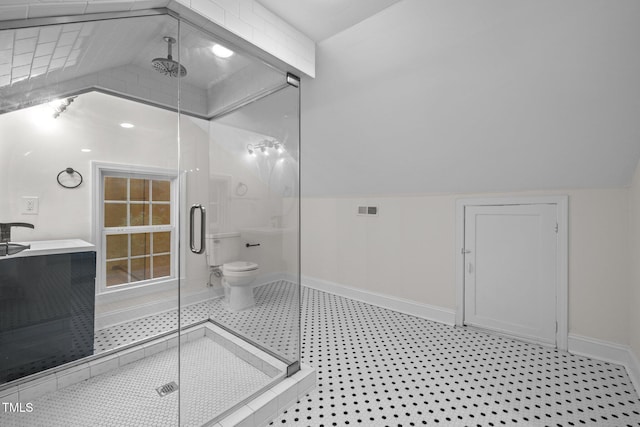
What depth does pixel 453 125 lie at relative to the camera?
2.23m

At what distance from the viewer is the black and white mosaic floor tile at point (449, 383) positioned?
1.62 meters

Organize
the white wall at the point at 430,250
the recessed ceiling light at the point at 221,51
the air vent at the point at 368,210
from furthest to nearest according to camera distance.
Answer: the air vent at the point at 368,210, the white wall at the point at 430,250, the recessed ceiling light at the point at 221,51

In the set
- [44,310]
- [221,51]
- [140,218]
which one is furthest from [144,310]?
[221,51]

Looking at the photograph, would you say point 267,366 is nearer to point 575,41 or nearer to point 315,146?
point 315,146

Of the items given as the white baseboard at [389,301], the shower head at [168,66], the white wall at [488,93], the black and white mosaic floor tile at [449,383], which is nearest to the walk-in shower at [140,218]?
the shower head at [168,66]

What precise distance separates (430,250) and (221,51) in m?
2.64

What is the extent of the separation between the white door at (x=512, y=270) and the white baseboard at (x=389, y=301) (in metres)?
0.22

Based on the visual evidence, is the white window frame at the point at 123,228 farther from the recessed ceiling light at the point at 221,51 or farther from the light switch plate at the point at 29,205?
the recessed ceiling light at the point at 221,51

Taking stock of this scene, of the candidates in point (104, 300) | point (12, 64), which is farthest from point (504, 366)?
point (12, 64)

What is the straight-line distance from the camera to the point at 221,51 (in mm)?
1671

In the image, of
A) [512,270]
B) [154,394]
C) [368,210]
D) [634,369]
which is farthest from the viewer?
[368,210]

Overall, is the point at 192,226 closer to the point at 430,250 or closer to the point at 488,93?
the point at 488,93

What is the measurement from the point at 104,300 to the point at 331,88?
2229 mm

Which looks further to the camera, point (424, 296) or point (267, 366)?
point (424, 296)
